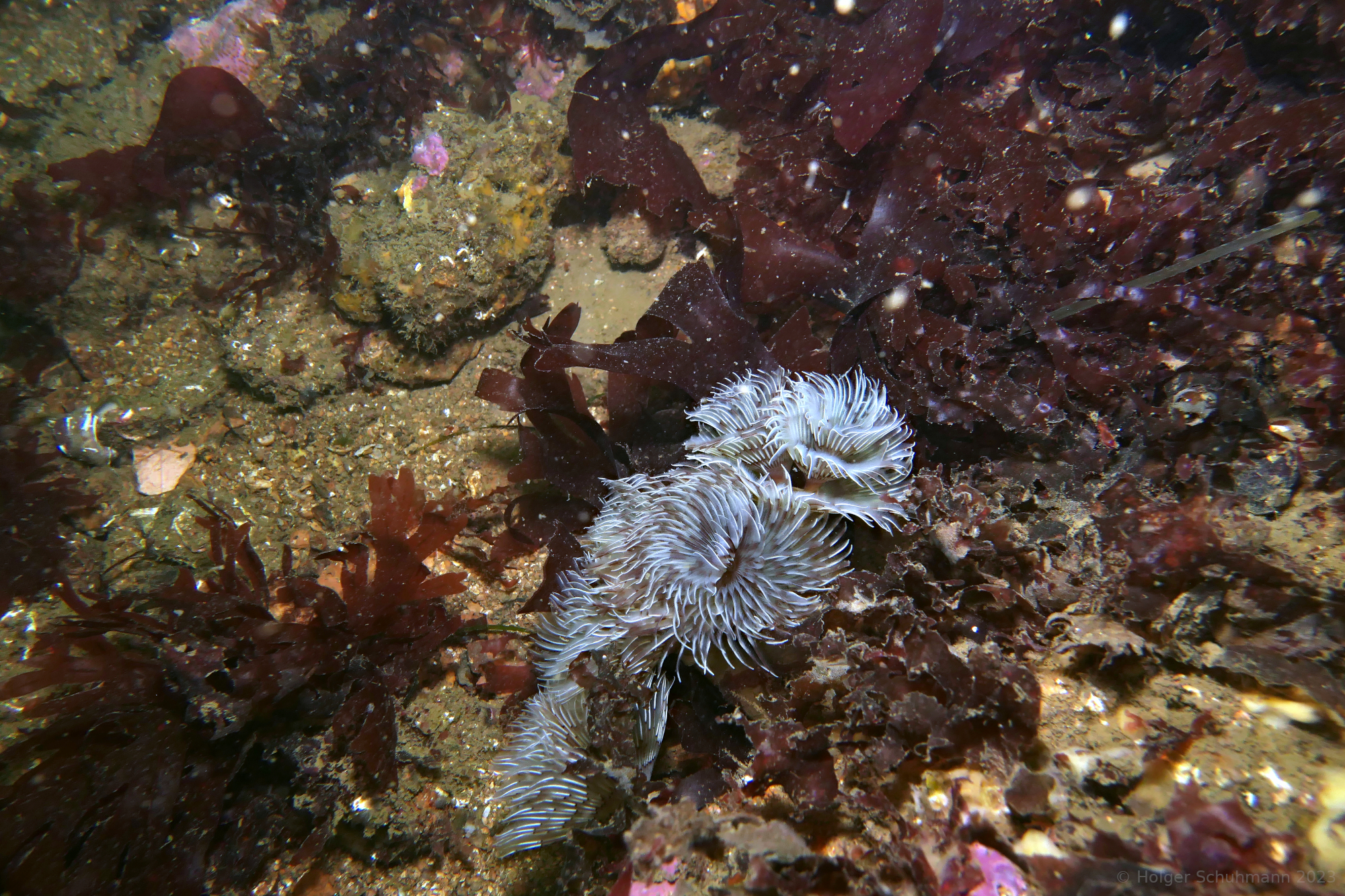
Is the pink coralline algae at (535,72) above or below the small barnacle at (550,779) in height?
above

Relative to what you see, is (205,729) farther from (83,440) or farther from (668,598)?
(83,440)

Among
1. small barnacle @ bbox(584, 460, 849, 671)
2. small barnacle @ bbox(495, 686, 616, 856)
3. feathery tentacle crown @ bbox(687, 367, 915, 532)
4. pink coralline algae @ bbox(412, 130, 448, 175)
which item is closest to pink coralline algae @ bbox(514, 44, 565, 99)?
pink coralline algae @ bbox(412, 130, 448, 175)

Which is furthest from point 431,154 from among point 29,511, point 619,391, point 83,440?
point 29,511

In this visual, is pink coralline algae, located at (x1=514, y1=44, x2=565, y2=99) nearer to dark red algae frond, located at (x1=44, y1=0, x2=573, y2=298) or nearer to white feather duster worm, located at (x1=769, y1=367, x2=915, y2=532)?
dark red algae frond, located at (x1=44, y1=0, x2=573, y2=298)

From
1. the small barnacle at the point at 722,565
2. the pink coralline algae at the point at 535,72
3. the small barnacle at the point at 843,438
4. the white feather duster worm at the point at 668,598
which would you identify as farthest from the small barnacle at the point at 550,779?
the pink coralline algae at the point at 535,72

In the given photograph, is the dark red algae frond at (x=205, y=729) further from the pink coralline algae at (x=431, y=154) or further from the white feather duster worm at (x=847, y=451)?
the pink coralline algae at (x=431, y=154)

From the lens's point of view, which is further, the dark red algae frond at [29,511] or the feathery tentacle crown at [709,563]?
the dark red algae frond at [29,511]
